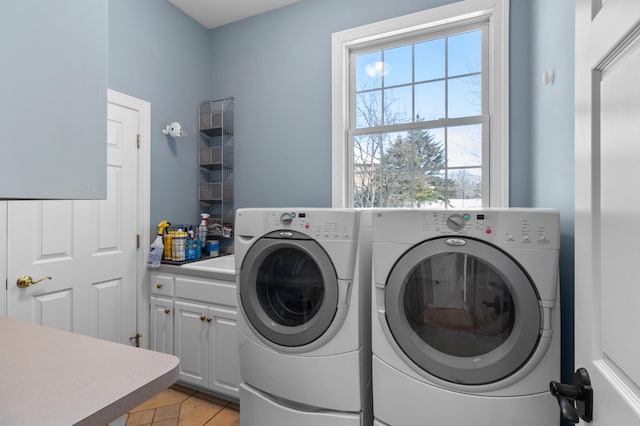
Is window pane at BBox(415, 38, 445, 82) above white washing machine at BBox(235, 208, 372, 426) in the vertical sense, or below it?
above

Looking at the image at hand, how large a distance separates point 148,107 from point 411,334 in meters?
2.37

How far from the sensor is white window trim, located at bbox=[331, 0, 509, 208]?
202 cm

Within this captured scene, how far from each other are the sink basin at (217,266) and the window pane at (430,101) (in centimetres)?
166

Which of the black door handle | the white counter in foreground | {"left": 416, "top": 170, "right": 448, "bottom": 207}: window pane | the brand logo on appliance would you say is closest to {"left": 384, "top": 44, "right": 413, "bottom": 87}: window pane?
{"left": 416, "top": 170, "right": 448, "bottom": 207}: window pane

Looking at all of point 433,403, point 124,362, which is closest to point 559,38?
point 433,403

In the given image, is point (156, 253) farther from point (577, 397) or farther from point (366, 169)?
point (577, 397)

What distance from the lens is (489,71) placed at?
2119mm

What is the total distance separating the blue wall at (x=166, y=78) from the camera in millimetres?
2332

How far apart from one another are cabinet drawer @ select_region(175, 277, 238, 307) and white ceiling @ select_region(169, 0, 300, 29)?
217 cm

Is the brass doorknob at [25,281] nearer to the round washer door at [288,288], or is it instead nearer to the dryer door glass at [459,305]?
the round washer door at [288,288]

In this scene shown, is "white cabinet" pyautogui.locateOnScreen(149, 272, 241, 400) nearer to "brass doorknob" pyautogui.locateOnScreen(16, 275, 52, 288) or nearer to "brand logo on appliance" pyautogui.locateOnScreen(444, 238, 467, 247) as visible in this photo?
"brass doorknob" pyautogui.locateOnScreen(16, 275, 52, 288)

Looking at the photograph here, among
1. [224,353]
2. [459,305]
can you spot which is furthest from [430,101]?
[224,353]

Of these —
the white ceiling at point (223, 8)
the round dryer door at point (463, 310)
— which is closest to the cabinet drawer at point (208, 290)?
the round dryer door at point (463, 310)

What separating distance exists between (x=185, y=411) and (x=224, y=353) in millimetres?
430
